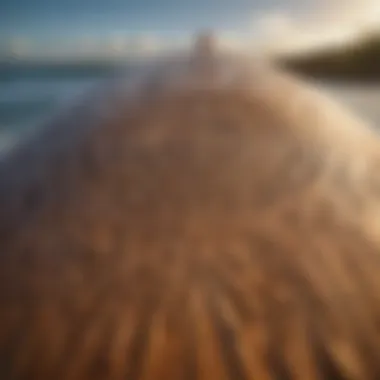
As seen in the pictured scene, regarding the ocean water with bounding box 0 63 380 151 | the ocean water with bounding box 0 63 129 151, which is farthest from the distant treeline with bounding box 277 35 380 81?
the ocean water with bounding box 0 63 129 151

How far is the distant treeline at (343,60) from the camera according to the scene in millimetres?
1355

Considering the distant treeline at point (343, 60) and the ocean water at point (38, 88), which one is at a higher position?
the ocean water at point (38, 88)

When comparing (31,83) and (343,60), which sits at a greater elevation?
(31,83)

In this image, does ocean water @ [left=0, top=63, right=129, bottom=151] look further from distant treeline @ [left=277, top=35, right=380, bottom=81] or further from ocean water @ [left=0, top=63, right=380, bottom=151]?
distant treeline @ [left=277, top=35, right=380, bottom=81]

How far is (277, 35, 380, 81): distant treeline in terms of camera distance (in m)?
1.36

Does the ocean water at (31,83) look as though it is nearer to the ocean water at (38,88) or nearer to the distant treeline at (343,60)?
the ocean water at (38,88)

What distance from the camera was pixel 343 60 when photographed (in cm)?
139

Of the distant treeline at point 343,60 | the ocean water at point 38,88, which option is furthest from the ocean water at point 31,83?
the distant treeline at point 343,60

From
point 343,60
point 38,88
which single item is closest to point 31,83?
point 38,88

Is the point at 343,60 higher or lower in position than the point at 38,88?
lower

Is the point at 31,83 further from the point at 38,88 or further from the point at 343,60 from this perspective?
the point at 343,60

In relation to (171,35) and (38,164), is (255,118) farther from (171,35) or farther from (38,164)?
(171,35)

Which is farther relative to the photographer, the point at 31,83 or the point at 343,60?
the point at 31,83

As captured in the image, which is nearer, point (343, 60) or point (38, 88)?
point (343, 60)
